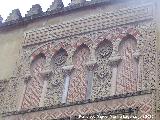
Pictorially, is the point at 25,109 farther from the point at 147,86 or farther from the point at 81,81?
the point at 147,86

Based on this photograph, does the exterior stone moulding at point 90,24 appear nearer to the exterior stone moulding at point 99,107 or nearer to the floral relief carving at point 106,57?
the floral relief carving at point 106,57

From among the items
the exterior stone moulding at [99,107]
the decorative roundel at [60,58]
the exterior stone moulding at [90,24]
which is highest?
the exterior stone moulding at [90,24]

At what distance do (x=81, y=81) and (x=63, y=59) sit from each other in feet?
2.68

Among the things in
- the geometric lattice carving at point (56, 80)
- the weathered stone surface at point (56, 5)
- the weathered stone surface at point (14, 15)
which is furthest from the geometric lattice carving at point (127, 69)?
the weathered stone surface at point (14, 15)

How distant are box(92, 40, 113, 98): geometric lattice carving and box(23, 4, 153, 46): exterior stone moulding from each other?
18.9 inches

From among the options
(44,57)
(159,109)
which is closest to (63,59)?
(44,57)

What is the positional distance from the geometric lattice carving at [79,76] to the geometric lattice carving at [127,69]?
782 millimetres

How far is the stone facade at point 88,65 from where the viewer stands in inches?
332

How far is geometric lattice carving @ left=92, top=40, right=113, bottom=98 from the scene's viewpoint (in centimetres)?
883

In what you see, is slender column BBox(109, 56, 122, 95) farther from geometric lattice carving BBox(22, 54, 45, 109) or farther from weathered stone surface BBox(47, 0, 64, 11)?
weathered stone surface BBox(47, 0, 64, 11)

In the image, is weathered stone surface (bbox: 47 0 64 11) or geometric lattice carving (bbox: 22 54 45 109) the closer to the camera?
geometric lattice carving (bbox: 22 54 45 109)

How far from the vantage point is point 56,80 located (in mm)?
9531

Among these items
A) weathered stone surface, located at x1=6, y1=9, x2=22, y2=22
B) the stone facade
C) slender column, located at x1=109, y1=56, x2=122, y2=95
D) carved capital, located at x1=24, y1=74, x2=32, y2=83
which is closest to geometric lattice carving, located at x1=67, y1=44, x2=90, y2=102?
the stone facade

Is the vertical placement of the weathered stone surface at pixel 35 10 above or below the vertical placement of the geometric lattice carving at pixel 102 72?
above
